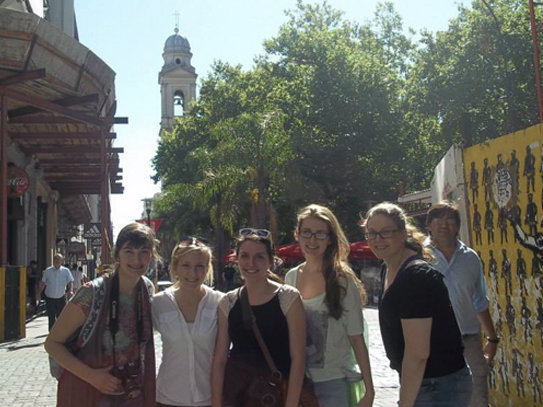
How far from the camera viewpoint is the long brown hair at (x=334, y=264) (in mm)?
3814

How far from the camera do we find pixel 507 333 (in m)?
6.35

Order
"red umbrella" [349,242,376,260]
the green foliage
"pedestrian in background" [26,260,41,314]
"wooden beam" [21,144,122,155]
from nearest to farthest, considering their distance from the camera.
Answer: "wooden beam" [21,144,122,155], "pedestrian in background" [26,260,41,314], "red umbrella" [349,242,376,260], the green foliage

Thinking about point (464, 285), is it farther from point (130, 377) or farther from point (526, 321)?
point (130, 377)

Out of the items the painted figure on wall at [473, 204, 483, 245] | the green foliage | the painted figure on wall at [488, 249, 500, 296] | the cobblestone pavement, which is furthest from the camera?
the green foliage

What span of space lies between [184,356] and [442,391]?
1314 millimetres

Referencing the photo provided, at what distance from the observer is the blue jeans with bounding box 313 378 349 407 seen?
12.3 ft

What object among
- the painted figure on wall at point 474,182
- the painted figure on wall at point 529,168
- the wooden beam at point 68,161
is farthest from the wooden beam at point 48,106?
the painted figure on wall at point 529,168

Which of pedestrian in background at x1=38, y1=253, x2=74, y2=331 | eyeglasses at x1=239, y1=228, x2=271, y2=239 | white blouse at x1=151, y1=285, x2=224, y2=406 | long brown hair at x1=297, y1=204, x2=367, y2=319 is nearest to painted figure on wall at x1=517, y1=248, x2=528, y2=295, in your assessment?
long brown hair at x1=297, y1=204, x2=367, y2=319

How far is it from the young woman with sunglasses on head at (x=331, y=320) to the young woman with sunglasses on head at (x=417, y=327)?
236 millimetres

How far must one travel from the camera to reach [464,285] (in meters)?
4.94

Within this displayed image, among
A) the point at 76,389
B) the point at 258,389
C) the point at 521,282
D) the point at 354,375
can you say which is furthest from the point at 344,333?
the point at 521,282

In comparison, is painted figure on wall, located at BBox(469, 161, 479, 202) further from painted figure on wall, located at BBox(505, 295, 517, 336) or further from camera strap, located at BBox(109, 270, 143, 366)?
camera strap, located at BBox(109, 270, 143, 366)

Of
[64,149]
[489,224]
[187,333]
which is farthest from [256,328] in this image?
[64,149]

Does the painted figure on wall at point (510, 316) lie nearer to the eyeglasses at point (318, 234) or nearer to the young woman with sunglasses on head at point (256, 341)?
the eyeglasses at point (318, 234)
